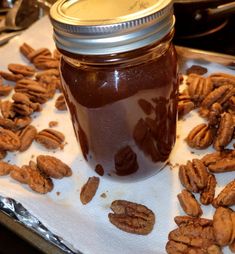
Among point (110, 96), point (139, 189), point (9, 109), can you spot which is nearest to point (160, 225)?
point (139, 189)

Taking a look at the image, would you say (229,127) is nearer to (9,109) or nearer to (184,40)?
(184,40)

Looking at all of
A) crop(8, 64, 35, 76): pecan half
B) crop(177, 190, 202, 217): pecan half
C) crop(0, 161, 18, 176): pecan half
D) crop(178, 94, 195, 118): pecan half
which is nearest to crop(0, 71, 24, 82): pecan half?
crop(8, 64, 35, 76): pecan half

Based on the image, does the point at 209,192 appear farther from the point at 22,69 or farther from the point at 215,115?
the point at 22,69

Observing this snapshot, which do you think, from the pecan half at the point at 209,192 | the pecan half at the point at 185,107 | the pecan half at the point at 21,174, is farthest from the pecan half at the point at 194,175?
the pecan half at the point at 21,174

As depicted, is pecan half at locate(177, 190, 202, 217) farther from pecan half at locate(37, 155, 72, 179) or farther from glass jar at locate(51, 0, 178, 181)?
pecan half at locate(37, 155, 72, 179)

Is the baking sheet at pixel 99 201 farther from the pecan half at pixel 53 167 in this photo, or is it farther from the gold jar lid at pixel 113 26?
the gold jar lid at pixel 113 26
